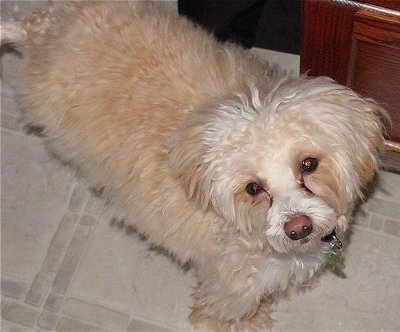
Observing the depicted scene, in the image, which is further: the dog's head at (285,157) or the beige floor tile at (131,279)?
the beige floor tile at (131,279)

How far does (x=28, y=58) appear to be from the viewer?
1.89 m

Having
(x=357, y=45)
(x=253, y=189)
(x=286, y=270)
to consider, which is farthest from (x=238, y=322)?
(x=357, y=45)

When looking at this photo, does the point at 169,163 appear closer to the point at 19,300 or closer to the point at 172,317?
the point at 172,317

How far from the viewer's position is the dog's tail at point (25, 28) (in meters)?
1.89

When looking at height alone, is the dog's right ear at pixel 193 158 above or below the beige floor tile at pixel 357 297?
above

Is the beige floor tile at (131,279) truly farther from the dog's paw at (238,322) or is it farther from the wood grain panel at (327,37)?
the wood grain panel at (327,37)

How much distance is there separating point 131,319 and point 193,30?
853 millimetres

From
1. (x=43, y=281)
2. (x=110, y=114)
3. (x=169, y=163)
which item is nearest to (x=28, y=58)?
(x=110, y=114)

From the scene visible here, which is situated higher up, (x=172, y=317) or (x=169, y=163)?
(x=169, y=163)

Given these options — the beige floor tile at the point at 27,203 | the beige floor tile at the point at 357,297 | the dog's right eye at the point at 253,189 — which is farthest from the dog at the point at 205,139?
the beige floor tile at the point at 27,203

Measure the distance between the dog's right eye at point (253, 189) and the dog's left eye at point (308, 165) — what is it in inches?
3.7

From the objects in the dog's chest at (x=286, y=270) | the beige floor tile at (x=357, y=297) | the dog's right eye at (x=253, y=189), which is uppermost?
the dog's right eye at (x=253, y=189)

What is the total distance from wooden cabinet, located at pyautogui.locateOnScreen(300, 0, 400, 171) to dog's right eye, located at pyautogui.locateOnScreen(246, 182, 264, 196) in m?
→ 0.37

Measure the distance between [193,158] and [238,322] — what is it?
722 mm
